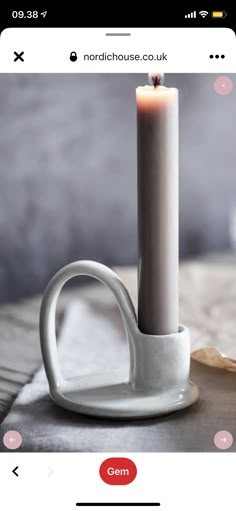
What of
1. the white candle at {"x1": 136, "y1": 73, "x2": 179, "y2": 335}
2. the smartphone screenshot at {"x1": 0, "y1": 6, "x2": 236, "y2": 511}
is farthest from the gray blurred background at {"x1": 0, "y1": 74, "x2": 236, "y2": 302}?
the white candle at {"x1": 136, "y1": 73, "x2": 179, "y2": 335}

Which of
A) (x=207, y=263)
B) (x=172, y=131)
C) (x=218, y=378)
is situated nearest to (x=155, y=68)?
(x=172, y=131)

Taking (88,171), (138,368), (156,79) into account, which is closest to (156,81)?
(156,79)

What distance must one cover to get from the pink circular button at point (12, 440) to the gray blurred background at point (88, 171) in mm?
376

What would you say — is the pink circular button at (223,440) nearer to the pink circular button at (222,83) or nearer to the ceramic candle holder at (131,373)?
the ceramic candle holder at (131,373)

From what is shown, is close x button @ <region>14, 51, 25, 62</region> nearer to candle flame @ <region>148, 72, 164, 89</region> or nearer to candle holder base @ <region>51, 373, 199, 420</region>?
candle flame @ <region>148, 72, 164, 89</region>

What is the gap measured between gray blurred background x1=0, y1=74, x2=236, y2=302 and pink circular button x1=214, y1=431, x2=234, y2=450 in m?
0.40

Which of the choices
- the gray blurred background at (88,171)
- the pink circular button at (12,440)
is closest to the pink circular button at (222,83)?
the pink circular button at (12,440)

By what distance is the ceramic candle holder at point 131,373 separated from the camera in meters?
0.39
